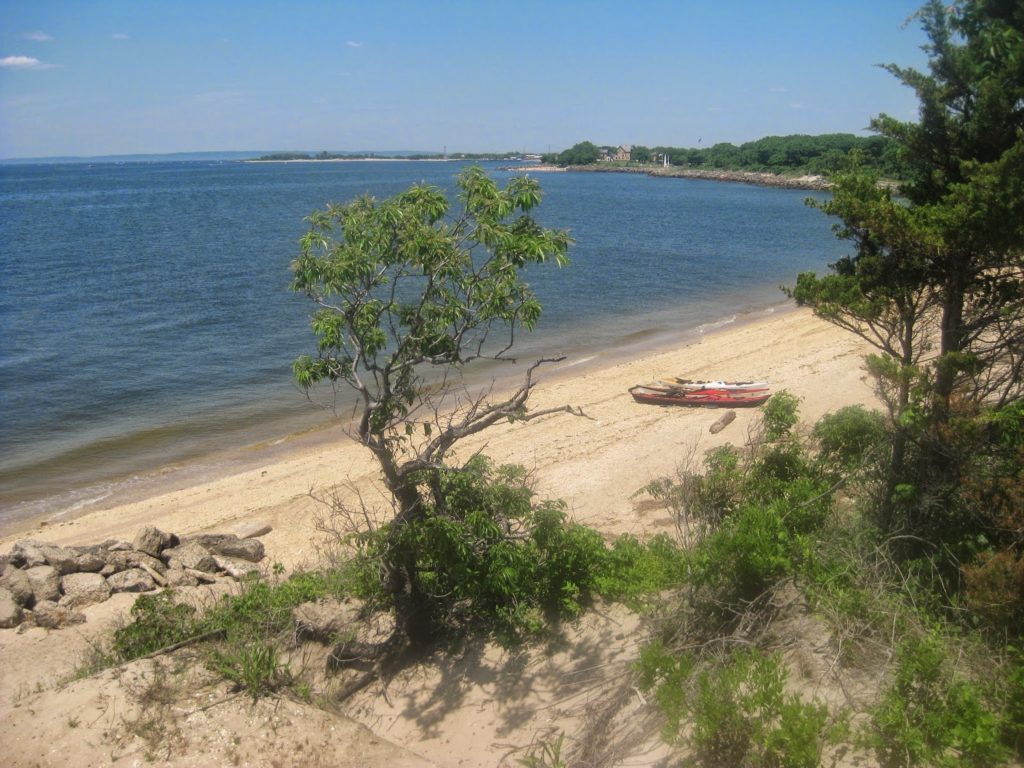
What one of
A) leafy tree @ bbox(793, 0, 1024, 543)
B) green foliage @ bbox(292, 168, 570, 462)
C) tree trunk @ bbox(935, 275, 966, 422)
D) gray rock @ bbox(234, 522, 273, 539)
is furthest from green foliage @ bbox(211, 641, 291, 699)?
tree trunk @ bbox(935, 275, 966, 422)

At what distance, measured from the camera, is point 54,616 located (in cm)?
920

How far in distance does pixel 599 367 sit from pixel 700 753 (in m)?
18.4

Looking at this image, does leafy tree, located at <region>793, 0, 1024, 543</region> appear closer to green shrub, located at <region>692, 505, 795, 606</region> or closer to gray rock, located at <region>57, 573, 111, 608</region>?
green shrub, located at <region>692, 505, 795, 606</region>

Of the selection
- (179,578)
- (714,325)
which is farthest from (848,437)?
(714,325)

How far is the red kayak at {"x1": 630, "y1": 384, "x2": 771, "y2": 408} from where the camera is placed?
17547 millimetres

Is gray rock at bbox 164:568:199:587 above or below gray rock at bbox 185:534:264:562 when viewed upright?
above

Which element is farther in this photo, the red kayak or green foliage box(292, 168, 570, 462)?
the red kayak

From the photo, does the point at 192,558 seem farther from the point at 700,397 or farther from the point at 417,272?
the point at 700,397

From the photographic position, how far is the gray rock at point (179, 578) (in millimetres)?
10500

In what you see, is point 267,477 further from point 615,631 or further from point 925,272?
point 925,272

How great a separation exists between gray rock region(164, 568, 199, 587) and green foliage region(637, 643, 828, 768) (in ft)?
21.8

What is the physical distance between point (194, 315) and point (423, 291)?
24497 mm

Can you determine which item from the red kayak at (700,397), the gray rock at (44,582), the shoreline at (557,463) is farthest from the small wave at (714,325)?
the gray rock at (44,582)

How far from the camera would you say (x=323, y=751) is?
6949 mm
